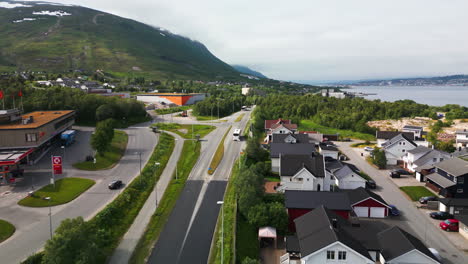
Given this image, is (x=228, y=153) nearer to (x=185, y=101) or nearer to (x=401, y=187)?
(x=401, y=187)

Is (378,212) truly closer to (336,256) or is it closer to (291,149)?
(336,256)

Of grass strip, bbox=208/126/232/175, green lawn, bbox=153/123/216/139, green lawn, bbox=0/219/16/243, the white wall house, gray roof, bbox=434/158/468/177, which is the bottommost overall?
green lawn, bbox=0/219/16/243

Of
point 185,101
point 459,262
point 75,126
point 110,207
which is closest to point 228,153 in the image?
point 110,207

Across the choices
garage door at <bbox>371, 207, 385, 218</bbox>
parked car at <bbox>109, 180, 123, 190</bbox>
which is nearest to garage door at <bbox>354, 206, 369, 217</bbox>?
garage door at <bbox>371, 207, 385, 218</bbox>

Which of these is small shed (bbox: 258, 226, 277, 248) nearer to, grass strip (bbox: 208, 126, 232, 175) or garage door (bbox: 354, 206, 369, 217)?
garage door (bbox: 354, 206, 369, 217)

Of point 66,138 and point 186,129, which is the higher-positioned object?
point 66,138

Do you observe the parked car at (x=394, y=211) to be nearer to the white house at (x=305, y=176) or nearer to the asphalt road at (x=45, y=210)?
the white house at (x=305, y=176)

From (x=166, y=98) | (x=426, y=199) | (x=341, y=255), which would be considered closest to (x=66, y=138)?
(x=341, y=255)
